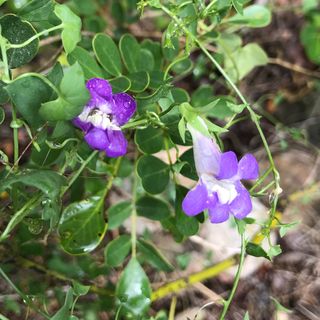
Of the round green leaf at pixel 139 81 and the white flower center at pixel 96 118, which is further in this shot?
the round green leaf at pixel 139 81

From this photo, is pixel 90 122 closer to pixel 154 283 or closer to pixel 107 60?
pixel 107 60

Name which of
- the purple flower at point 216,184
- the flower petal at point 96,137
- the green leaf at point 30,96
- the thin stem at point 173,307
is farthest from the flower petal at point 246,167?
the thin stem at point 173,307

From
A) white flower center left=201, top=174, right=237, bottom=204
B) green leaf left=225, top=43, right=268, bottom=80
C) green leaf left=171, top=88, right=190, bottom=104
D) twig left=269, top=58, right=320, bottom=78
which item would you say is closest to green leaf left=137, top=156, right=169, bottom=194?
green leaf left=171, top=88, right=190, bottom=104

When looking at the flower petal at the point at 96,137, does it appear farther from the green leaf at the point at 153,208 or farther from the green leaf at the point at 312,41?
the green leaf at the point at 312,41

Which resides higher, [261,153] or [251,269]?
[261,153]

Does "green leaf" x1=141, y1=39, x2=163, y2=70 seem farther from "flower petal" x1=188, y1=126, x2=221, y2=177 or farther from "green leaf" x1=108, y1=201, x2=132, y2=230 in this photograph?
"flower petal" x1=188, y1=126, x2=221, y2=177

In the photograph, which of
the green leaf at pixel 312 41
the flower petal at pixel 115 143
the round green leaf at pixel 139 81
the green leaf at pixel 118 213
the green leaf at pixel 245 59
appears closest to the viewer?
the flower petal at pixel 115 143

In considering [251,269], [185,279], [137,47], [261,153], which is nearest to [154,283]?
[185,279]
